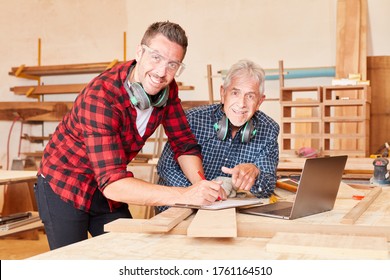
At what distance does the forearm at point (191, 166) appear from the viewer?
7.73 feet

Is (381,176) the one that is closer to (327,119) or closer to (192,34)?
(327,119)

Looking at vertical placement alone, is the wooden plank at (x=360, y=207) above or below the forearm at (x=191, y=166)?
below

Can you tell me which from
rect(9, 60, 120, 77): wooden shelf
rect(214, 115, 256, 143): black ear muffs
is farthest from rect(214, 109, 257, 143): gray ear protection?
rect(9, 60, 120, 77): wooden shelf

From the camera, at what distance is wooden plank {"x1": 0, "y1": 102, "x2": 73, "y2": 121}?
693 cm

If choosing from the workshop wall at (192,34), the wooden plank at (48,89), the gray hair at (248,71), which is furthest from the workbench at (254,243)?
the wooden plank at (48,89)

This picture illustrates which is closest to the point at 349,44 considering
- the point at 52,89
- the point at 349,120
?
the point at 349,120

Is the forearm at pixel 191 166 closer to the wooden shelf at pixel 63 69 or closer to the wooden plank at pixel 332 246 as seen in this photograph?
the wooden plank at pixel 332 246

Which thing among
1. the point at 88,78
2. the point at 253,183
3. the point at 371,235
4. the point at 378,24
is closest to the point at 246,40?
the point at 378,24

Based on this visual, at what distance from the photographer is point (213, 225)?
146 cm

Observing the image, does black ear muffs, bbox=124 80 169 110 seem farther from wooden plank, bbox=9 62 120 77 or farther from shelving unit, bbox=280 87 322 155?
wooden plank, bbox=9 62 120 77

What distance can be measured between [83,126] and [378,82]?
493cm

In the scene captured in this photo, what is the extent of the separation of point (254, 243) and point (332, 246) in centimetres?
22

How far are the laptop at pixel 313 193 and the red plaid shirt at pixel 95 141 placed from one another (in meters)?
0.50
